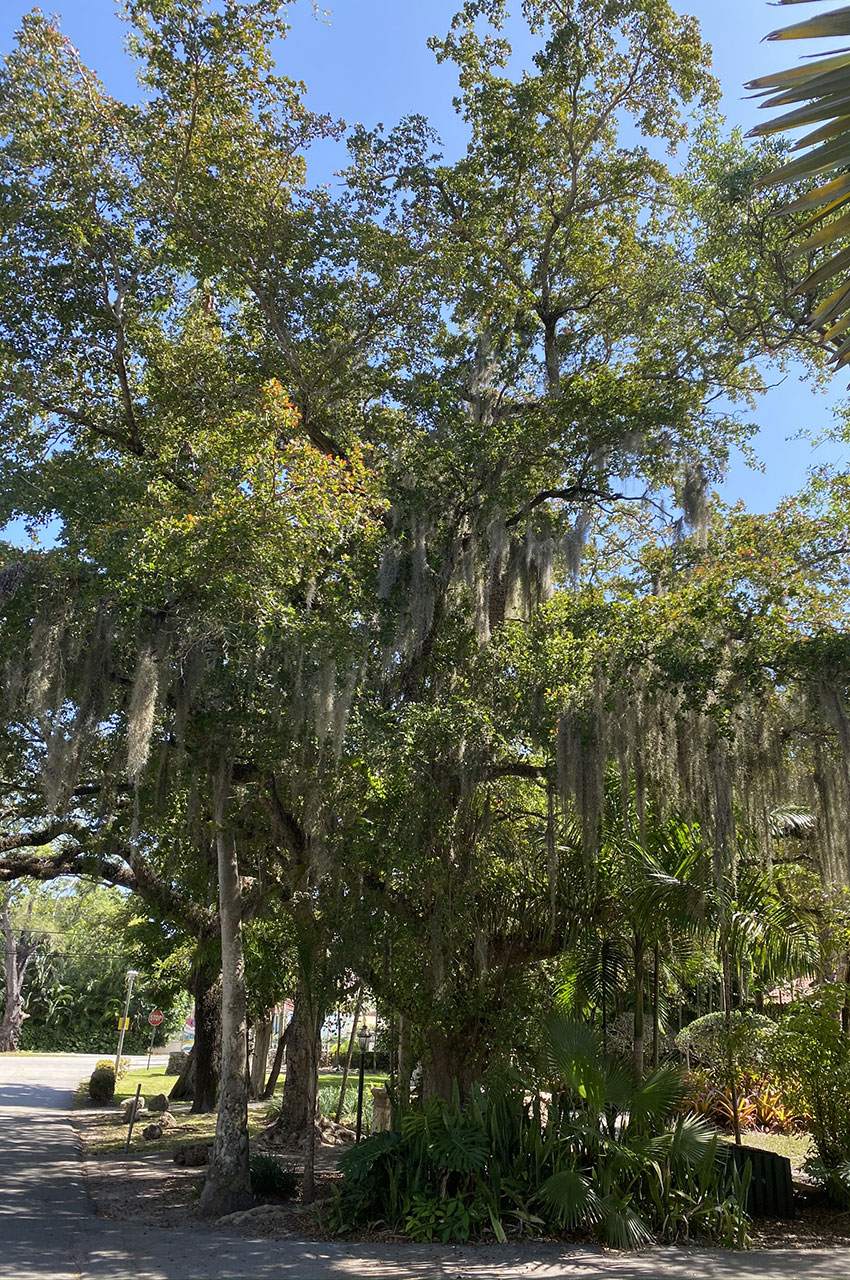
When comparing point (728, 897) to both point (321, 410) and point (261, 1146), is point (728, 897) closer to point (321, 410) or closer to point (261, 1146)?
point (321, 410)

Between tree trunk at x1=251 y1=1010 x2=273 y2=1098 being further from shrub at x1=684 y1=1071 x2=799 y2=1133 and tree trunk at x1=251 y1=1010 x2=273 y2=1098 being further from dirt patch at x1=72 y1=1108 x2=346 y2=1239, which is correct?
shrub at x1=684 y1=1071 x2=799 y2=1133

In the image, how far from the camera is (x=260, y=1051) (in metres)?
21.5

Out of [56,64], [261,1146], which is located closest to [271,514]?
[56,64]

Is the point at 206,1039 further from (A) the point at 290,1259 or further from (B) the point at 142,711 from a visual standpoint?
(B) the point at 142,711

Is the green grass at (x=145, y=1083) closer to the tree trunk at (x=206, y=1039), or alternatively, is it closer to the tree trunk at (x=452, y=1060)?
the tree trunk at (x=206, y=1039)

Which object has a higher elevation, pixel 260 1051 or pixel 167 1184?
pixel 260 1051

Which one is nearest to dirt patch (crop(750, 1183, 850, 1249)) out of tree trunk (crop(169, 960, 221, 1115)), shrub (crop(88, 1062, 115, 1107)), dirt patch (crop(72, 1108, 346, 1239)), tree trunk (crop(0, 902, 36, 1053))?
dirt patch (crop(72, 1108, 346, 1239))

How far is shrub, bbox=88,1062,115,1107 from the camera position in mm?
19406

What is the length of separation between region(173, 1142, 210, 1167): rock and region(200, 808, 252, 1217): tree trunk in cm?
328

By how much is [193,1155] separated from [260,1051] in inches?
395

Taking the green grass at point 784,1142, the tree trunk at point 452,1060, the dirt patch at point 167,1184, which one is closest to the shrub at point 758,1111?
the green grass at point 784,1142

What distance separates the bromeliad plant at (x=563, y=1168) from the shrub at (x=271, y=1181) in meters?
1.57

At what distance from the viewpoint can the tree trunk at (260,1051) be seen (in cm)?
1946

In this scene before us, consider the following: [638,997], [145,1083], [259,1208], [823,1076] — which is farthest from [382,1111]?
[145,1083]
